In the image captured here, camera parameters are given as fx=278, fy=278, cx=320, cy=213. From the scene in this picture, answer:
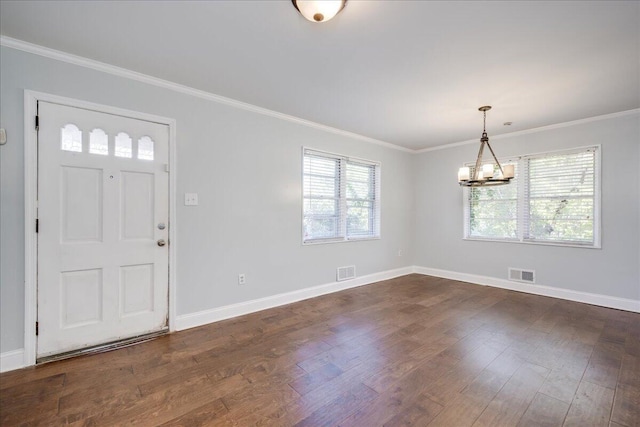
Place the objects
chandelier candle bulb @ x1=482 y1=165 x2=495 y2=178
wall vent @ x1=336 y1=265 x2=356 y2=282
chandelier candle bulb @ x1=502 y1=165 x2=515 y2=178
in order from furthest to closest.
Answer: wall vent @ x1=336 y1=265 x2=356 y2=282 → chandelier candle bulb @ x1=482 y1=165 x2=495 y2=178 → chandelier candle bulb @ x1=502 y1=165 x2=515 y2=178

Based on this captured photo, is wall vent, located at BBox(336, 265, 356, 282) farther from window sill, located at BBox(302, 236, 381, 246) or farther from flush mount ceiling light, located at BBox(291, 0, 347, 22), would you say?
flush mount ceiling light, located at BBox(291, 0, 347, 22)

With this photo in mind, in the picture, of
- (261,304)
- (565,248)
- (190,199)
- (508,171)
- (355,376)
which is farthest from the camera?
(565,248)

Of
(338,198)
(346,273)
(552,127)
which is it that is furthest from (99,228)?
(552,127)

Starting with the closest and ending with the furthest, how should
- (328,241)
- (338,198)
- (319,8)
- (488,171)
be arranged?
(319,8) < (488,171) < (328,241) < (338,198)

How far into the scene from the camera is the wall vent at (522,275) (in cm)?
441

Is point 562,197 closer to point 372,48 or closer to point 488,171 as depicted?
point 488,171

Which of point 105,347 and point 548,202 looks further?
point 548,202

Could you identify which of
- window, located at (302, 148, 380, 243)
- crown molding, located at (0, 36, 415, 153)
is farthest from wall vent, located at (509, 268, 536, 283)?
crown molding, located at (0, 36, 415, 153)

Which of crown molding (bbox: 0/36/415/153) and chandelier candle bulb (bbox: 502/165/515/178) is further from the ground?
crown molding (bbox: 0/36/415/153)

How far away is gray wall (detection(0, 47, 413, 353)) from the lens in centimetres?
224

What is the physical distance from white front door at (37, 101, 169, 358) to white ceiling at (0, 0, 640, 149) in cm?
66

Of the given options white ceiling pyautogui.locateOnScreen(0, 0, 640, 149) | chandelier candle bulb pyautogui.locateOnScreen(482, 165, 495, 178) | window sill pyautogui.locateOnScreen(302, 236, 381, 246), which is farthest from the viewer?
window sill pyautogui.locateOnScreen(302, 236, 381, 246)

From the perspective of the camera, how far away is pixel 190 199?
3.07m

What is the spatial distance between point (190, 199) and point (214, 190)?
11.3 inches
